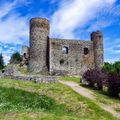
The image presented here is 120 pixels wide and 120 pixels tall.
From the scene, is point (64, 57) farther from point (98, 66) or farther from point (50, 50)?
point (98, 66)

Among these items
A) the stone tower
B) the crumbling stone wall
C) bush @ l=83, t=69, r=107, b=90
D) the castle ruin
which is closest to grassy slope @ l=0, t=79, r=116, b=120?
bush @ l=83, t=69, r=107, b=90

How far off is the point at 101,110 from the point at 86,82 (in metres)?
12.6

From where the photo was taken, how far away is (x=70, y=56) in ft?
153

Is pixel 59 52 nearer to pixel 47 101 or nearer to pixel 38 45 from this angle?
pixel 38 45

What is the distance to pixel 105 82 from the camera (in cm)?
2839

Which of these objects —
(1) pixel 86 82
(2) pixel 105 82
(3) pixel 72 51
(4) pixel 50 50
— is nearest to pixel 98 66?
(3) pixel 72 51

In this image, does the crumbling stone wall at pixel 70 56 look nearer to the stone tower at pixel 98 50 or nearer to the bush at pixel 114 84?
the stone tower at pixel 98 50

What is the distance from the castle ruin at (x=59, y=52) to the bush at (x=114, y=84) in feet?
60.0

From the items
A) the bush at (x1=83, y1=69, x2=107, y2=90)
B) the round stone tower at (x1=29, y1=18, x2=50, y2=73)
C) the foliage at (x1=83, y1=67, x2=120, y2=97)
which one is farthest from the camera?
the round stone tower at (x1=29, y1=18, x2=50, y2=73)

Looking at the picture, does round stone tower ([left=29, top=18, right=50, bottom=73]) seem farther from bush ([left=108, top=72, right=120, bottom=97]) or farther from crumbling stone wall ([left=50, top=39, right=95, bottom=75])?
bush ([left=108, top=72, right=120, bottom=97])

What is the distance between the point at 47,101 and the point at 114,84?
272 inches

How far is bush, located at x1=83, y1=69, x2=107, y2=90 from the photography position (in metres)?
29.2

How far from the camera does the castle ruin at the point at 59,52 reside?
44.5 m

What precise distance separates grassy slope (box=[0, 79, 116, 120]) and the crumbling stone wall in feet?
60.0
